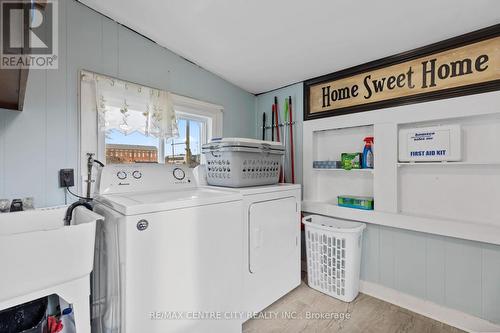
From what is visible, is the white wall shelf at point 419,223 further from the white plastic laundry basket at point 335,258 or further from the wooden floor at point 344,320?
the wooden floor at point 344,320

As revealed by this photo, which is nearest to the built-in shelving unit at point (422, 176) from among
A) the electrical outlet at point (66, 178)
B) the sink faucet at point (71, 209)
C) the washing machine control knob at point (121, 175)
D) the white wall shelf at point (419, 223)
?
the white wall shelf at point (419, 223)

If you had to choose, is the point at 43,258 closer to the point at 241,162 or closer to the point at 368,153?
the point at 241,162

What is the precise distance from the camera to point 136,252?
3.71ft

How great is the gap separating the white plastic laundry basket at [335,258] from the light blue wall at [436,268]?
0.56 feet

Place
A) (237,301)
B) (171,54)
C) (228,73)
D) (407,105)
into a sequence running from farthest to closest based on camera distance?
(228,73)
(171,54)
(407,105)
(237,301)

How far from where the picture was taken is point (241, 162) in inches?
71.9

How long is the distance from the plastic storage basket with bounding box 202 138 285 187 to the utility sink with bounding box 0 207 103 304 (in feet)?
3.07

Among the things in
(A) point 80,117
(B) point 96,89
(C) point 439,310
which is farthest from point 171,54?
(C) point 439,310

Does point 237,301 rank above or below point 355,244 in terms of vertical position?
below

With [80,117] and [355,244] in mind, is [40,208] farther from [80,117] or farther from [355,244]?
[355,244]

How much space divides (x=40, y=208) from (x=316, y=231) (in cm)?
207

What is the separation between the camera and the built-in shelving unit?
1617 mm

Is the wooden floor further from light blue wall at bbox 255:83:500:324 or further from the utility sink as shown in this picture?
the utility sink

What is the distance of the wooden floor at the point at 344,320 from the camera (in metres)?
1.70
